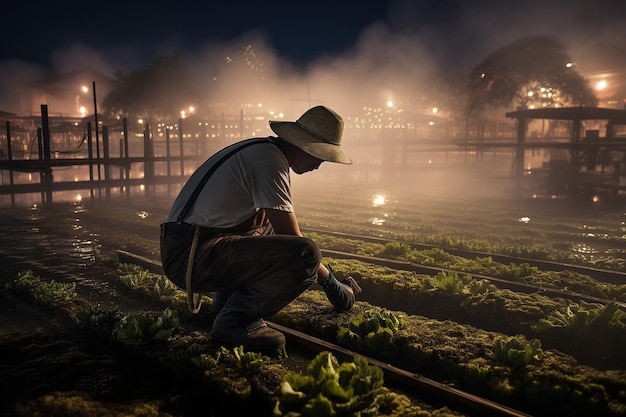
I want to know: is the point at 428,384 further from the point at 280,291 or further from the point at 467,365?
the point at 280,291

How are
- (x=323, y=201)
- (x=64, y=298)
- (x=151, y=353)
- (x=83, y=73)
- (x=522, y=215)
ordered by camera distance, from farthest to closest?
(x=83, y=73) < (x=323, y=201) < (x=522, y=215) < (x=64, y=298) < (x=151, y=353)

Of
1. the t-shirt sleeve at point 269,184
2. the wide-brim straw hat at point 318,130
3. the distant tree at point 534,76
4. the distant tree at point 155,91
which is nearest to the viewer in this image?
the t-shirt sleeve at point 269,184

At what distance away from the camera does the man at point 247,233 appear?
3436 millimetres

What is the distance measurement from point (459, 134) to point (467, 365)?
2259 inches

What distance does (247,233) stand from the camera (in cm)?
379

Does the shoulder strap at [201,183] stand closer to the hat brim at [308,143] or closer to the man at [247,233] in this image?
the man at [247,233]

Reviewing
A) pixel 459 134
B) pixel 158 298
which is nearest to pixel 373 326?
pixel 158 298

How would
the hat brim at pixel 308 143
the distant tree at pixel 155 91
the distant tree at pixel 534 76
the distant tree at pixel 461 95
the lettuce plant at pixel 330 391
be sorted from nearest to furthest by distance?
1. the lettuce plant at pixel 330 391
2. the hat brim at pixel 308 143
3. the distant tree at pixel 534 76
4. the distant tree at pixel 461 95
5. the distant tree at pixel 155 91

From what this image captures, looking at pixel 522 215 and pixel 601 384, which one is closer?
pixel 601 384

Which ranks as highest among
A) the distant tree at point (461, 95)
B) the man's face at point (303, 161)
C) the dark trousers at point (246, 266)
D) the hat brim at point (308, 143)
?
the distant tree at point (461, 95)

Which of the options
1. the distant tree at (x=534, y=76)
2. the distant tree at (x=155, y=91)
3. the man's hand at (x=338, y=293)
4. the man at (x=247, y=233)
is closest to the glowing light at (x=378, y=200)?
the man's hand at (x=338, y=293)

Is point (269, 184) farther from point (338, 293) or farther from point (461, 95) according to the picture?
point (461, 95)

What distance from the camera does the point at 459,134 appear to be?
57000 millimetres

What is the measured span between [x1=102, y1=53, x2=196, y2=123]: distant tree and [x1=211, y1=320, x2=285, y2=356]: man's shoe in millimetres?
52359
